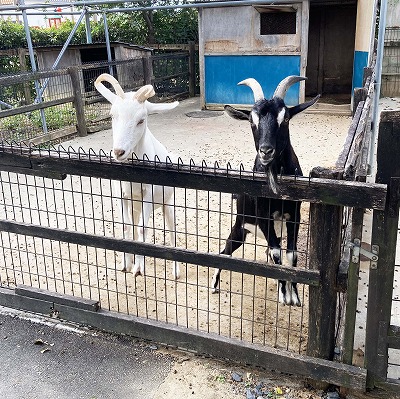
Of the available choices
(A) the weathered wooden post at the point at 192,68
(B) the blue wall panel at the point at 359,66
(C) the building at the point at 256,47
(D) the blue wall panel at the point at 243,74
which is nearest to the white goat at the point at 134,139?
(B) the blue wall panel at the point at 359,66

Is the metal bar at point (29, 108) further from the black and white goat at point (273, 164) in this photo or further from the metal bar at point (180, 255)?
the black and white goat at point (273, 164)

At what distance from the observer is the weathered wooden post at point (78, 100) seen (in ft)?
31.6

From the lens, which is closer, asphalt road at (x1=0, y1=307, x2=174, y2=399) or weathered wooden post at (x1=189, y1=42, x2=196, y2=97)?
asphalt road at (x1=0, y1=307, x2=174, y2=399)

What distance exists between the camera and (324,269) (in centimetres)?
257

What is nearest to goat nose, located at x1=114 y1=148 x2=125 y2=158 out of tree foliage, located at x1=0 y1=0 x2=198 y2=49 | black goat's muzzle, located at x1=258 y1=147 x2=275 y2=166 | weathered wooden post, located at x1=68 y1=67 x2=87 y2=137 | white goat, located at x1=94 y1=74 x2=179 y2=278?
white goat, located at x1=94 y1=74 x2=179 y2=278

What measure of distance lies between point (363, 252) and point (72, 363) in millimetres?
1986

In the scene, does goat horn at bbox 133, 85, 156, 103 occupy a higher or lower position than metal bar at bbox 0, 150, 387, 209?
higher

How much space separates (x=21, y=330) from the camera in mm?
3463

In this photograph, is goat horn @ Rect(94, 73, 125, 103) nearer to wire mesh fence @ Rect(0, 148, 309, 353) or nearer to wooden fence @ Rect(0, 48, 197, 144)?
wire mesh fence @ Rect(0, 148, 309, 353)

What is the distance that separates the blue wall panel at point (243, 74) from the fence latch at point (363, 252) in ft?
33.4

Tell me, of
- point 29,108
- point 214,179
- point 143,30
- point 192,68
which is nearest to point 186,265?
point 214,179

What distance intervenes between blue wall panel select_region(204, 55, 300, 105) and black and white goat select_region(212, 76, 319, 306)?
28.3 feet

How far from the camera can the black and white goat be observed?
317 cm

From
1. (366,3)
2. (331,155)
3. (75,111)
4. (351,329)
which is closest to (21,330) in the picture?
(351,329)
